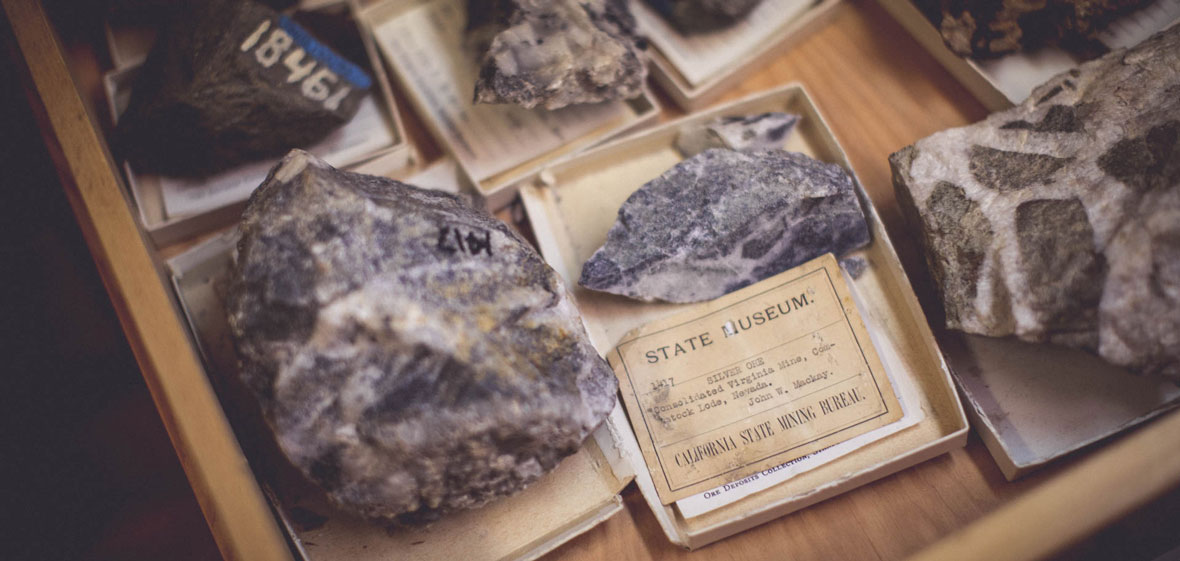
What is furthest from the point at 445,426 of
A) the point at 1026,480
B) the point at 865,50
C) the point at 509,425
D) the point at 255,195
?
the point at 865,50

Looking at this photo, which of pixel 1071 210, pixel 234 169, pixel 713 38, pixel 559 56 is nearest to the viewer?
pixel 1071 210

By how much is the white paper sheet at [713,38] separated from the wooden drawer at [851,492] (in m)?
0.08

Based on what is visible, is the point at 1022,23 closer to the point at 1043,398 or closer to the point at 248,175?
the point at 1043,398

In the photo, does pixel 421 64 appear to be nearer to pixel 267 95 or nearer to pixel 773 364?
pixel 267 95

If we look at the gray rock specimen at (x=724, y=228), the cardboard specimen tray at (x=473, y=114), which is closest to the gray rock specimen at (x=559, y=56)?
the cardboard specimen tray at (x=473, y=114)

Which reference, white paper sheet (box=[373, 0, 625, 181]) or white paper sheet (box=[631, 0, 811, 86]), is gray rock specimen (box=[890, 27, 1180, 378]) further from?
white paper sheet (box=[373, 0, 625, 181])

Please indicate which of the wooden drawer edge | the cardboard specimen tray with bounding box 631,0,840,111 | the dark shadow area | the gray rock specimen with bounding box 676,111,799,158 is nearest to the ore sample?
the cardboard specimen tray with bounding box 631,0,840,111

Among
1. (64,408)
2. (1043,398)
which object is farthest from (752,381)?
(64,408)

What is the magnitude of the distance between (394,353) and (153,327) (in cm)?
33

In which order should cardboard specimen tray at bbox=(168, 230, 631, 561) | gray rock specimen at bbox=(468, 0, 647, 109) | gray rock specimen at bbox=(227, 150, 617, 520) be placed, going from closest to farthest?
gray rock specimen at bbox=(227, 150, 617, 520) → cardboard specimen tray at bbox=(168, 230, 631, 561) → gray rock specimen at bbox=(468, 0, 647, 109)

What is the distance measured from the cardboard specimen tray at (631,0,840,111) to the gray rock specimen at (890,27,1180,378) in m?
0.39

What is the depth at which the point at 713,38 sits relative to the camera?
4.26ft

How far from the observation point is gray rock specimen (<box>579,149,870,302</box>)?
988mm

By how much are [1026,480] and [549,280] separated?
737 millimetres
